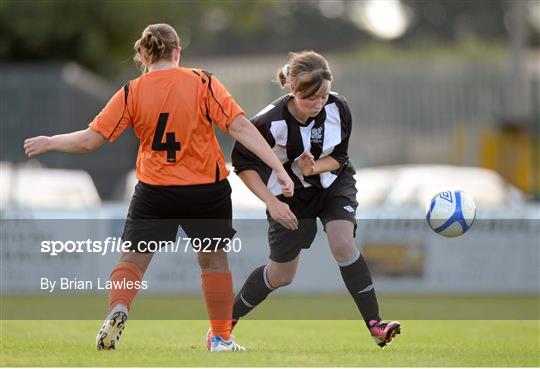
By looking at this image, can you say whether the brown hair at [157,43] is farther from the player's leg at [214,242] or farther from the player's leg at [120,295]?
the player's leg at [120,295]

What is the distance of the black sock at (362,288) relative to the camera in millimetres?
7793

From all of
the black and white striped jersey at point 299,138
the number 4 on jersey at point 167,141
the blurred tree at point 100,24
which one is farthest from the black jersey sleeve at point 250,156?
the blurred tree at point 100,24

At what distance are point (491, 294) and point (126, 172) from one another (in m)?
13.0

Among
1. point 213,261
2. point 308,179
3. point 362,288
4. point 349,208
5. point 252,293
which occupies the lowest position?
point 252,293

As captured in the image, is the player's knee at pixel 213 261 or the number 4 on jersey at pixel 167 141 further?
the player's knee at pixel 213 261

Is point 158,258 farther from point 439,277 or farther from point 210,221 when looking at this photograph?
point 210,221

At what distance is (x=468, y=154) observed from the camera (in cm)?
2509

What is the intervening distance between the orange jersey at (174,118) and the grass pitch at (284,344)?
41.8 inches

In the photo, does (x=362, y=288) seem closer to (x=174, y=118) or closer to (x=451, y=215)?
(x=451, y=215)

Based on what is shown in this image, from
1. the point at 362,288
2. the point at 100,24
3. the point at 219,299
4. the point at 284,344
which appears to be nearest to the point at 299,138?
the point at 362,288

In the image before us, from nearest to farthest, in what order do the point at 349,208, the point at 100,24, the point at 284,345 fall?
the point at 349,208, the point at 284,345, the point at 100,24

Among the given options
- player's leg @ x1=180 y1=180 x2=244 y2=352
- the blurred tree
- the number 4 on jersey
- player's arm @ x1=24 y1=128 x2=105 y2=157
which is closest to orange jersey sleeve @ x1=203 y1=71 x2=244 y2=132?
the number 4 on jersey

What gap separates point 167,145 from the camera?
739cm

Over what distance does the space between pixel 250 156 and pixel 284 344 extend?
1536 millimetres
